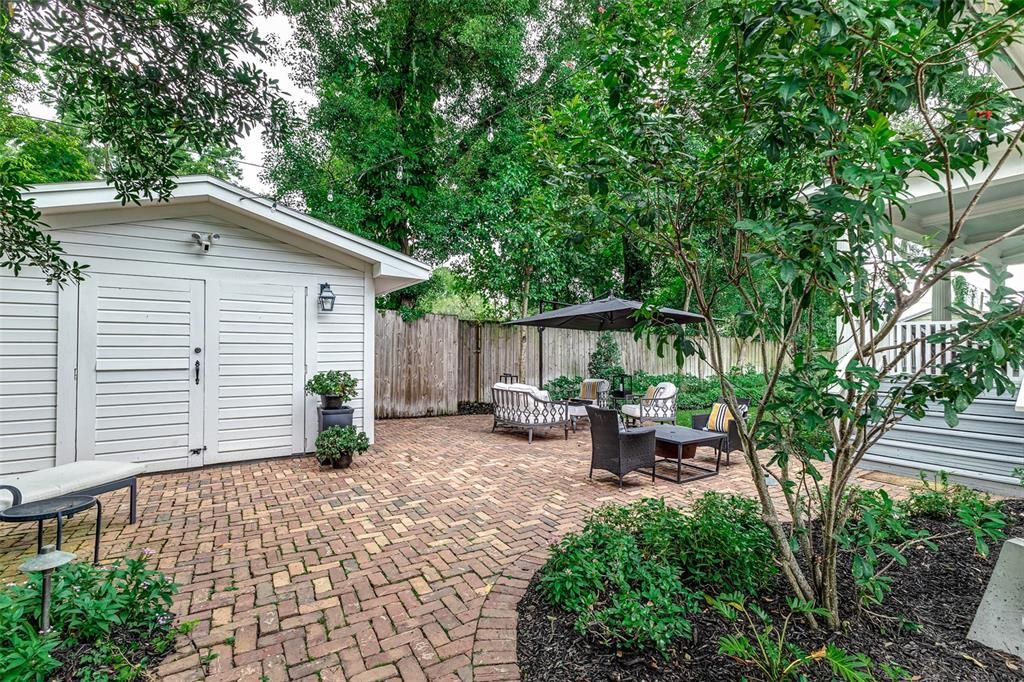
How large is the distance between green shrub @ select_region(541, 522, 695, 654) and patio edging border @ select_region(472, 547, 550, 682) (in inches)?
7.5

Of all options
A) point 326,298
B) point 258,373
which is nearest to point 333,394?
point 258,373

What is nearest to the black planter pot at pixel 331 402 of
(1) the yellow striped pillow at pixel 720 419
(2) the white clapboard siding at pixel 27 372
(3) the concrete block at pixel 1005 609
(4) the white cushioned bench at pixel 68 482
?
(4) the white cushioned bench at pixel 68 482

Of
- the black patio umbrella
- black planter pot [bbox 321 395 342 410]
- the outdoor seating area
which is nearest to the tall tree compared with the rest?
the black patio umbrella

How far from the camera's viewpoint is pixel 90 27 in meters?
2.41

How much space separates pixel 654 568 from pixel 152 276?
5945 mm

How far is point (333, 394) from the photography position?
5.79 metres

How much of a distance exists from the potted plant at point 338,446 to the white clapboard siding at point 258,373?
0.87 meters

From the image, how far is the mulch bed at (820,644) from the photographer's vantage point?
6.37ft

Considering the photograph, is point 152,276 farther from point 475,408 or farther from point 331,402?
point 475,408

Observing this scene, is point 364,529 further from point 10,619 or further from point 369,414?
point 369,414

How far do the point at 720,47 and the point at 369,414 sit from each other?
19.5 feet

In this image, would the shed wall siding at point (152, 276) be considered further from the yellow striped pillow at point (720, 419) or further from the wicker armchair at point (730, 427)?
the yellow striped pillow at point (720, 419)

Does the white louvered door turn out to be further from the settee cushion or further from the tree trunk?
the tree trunk

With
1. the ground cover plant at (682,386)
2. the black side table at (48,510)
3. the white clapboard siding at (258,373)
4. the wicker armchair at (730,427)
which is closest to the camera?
the black side table at (48,510)
